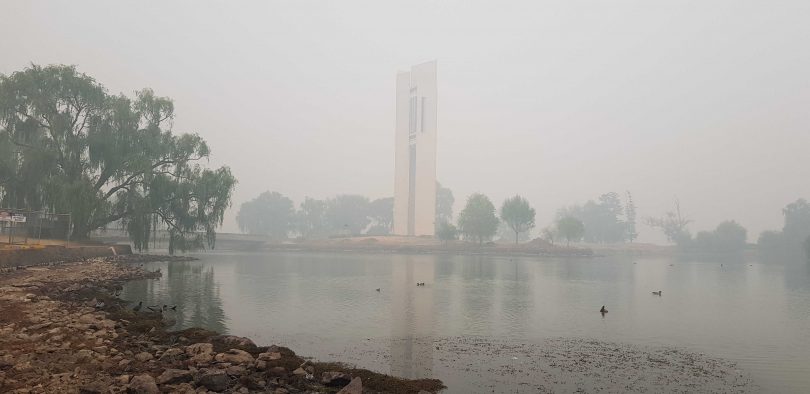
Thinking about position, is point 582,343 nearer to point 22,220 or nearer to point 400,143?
point 22,220

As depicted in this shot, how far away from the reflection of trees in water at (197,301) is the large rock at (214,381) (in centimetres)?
1061

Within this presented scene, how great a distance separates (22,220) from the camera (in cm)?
3728

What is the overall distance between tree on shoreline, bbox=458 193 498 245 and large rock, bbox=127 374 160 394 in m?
131

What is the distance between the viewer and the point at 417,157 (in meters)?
158

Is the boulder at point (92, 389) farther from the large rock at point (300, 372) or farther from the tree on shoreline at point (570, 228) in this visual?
the tree on shoreline at point (570, 228)

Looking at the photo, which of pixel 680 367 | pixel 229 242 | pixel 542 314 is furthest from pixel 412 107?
pixel 680 367

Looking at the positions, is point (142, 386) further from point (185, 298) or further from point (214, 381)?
point (185, 298)

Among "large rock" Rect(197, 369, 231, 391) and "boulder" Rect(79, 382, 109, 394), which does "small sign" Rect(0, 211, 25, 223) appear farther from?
"large rock" Rect(197, 369, 231, 391)

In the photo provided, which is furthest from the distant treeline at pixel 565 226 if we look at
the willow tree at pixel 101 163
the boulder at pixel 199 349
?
the boulder at pixel 199 349

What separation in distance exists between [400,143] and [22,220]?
12915 cm

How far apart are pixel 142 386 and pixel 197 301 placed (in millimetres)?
21254

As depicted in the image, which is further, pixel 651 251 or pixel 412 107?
pixel 651 251

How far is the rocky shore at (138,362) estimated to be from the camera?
450 inches

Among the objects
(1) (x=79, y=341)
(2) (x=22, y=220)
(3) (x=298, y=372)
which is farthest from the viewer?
(2) (x=22, y=220)
